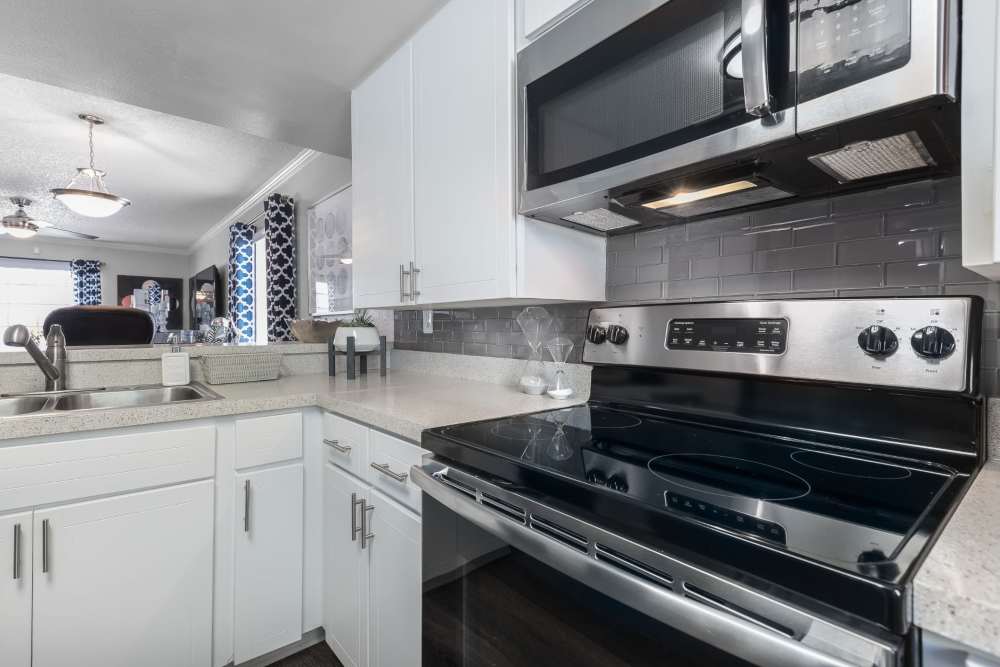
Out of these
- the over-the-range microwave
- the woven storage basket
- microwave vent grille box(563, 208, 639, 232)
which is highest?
the over-the-range microwave

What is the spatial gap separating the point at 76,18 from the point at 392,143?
995 mm

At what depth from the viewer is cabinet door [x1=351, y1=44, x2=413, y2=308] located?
171 centimetres

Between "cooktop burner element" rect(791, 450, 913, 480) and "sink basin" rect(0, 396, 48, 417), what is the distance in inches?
88.5

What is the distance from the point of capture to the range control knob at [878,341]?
863 mm

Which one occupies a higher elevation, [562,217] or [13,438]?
[562,217]

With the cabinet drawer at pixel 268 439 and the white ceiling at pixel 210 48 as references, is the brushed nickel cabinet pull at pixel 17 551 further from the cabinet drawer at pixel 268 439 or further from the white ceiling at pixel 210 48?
the white ceiling at pixel 210 48

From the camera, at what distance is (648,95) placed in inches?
39.8

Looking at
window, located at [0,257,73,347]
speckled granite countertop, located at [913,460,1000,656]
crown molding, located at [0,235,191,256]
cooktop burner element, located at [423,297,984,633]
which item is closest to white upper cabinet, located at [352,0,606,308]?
cooktop burner element, located at [423,297,984,633]

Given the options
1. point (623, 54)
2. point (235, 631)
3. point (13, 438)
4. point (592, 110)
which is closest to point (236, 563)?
point (235, 631)

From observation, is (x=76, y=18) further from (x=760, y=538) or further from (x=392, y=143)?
(x=760, y=538)

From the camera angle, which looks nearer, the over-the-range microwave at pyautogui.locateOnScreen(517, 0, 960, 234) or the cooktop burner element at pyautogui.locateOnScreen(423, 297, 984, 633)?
the cooktop burner element at pyautogui.locateOnScreen(423, 297, 984, 633)

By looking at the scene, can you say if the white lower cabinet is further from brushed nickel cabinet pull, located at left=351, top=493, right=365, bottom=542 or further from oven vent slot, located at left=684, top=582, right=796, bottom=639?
oven vent slot, located at left=684, top=582, right=796, bottom=639

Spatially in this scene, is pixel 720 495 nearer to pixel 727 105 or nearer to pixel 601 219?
pixel 727 105

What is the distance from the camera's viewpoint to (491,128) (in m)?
1.35
